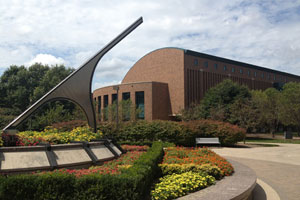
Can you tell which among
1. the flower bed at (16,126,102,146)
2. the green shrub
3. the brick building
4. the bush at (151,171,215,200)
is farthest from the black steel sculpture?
the brick building

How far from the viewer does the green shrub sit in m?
7.05

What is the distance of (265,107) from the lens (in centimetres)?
3622

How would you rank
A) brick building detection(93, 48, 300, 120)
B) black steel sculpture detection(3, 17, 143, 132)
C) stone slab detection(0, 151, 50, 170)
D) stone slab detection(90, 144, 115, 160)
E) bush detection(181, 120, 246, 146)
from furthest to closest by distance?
brick building detection(93, 48, 300, 120) < bush detection(181, 120, 246, 146) < black steel sculpture detection(3, 17, 143, 132) < stone slab detection(90, 144, 115, 160) < stone slab detection(0, 151, 50, 170)

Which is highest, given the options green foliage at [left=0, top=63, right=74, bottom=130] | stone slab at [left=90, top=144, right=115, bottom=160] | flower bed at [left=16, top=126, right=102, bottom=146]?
green foliage at [left=0, top=63, right=74, bottom=130]

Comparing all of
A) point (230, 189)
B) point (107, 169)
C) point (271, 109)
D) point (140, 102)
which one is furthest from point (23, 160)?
point (271, 109)

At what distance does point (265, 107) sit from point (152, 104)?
15267 mm

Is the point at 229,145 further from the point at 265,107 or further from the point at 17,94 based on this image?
the point at 17,94

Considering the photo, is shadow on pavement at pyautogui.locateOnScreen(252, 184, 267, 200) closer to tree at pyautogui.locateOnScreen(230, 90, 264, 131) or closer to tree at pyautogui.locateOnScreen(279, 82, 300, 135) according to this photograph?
tree at pyautogui.locateOnScreen(230, 90, 264, 131)

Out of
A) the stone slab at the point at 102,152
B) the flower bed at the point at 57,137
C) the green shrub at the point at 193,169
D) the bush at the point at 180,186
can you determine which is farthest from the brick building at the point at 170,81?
the bush at the point at 180,186

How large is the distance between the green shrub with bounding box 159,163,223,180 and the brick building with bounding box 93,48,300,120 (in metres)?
30.7

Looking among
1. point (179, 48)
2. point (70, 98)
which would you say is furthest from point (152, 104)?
point (70, 98)

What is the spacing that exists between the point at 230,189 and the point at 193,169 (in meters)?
1.57

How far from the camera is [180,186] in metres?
5.68

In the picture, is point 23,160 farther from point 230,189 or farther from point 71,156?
point 230,189
